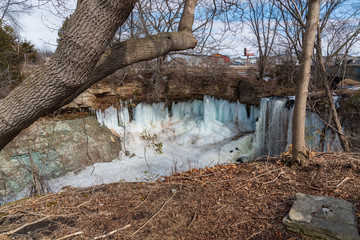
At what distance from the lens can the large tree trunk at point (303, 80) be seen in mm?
3064

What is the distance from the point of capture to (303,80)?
10.2 ft

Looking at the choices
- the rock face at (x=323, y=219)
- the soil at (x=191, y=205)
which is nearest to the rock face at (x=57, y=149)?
the soil at (x=191, y=205)

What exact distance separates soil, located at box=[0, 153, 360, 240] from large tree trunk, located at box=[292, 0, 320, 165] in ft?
0.84

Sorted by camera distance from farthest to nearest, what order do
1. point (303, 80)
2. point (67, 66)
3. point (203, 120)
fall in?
point (203, 120), point (303, 80), point (67, 66)

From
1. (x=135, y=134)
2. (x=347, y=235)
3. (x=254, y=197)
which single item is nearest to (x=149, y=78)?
(x=135, y=134)

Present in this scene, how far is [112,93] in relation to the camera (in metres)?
11.4

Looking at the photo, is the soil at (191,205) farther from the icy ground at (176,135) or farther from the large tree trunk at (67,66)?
the icy ground at (176,135)

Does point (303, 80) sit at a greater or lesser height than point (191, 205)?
greater

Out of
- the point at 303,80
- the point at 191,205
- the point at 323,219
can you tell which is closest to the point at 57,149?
the point at 191,205

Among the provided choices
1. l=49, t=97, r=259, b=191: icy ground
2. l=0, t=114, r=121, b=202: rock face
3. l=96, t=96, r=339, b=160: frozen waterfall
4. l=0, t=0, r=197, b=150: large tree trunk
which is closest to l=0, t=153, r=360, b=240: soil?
l=0, t=0, r=197, b=150: large tree trunk

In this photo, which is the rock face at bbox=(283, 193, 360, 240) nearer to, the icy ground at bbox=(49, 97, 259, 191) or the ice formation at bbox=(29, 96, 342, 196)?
the ice formation at bbox=(29, 96, 342, 196)

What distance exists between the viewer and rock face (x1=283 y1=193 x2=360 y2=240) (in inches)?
70.4

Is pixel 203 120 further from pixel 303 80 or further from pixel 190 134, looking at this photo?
pixel 303 80

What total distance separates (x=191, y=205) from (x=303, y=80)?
2263 millimetres
